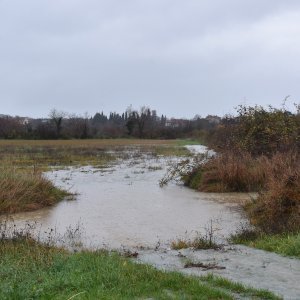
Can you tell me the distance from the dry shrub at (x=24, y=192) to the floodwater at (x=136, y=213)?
0.43 metres

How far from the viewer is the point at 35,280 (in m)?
6.45

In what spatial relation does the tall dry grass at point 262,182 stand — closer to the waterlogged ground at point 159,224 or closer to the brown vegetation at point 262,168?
the brown vegetation at point 262,168

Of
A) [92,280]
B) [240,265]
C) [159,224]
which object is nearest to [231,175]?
[159,224]

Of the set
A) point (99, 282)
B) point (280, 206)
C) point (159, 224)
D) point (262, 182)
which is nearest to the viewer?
point (99, 282)

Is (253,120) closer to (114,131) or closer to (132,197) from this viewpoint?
(132,197)

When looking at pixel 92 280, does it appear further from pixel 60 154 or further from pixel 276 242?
pixel 60 154

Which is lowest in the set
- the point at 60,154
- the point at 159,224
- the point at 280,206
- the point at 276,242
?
the point at 159,224

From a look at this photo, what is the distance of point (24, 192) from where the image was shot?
656 inches

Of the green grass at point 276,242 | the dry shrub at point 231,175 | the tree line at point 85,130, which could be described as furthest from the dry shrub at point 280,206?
the tree line at point 85,130

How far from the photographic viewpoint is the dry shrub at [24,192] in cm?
1576

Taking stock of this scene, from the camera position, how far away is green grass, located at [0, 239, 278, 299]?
19.1 feet

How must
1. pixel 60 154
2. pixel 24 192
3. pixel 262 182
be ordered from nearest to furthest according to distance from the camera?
pixel 24 192 → pixel 262 182 → pixel 60 154

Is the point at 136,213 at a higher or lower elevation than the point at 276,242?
lower

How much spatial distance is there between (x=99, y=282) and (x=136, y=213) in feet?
29.8
